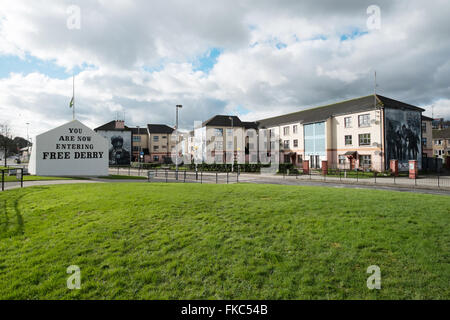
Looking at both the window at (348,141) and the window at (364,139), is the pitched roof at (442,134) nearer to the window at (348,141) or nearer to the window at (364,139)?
the window at (348,141)

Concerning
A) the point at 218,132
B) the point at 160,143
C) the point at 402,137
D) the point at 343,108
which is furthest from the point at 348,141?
the point at 160,143

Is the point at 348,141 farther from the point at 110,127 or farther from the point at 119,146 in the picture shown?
the point at 110,127

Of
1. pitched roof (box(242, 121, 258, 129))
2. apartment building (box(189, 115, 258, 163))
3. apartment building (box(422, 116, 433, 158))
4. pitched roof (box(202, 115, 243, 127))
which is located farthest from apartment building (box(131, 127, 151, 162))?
apartment building (box(422, 116, 433, 158))

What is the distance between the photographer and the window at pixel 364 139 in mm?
33644

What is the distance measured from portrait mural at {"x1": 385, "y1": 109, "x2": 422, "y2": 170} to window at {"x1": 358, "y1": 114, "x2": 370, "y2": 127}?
225 centimetres

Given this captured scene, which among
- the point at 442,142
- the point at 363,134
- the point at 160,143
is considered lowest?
the point at 363,134

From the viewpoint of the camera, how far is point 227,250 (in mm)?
5285

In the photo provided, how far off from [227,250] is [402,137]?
122ft

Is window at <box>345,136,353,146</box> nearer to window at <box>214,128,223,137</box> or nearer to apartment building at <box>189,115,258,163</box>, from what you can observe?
apartment building at <box>189,115,258,163</box>

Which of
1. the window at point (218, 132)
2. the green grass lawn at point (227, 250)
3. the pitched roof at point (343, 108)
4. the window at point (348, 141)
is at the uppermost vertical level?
the pitched roof at point (343, 108)

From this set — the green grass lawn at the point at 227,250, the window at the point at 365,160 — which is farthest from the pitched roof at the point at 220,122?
the green grass lawn at the point at 227,250

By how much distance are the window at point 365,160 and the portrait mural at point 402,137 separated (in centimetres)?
217
